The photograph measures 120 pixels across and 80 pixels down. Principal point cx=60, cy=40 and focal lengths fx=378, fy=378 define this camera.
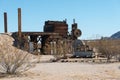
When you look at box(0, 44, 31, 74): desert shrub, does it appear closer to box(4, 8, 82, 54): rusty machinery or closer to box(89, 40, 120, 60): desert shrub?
box(89, 40, 120, 60): desert shrub

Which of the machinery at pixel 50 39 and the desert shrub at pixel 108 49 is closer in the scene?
the desert shrub at pixel 108 49

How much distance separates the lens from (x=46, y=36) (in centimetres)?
4572

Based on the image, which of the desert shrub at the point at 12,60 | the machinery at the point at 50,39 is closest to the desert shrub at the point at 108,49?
the machinery at the point at 50,39

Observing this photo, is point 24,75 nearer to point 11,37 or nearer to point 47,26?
point 11,37

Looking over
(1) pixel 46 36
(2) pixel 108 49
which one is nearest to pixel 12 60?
(2) pixel 108 49

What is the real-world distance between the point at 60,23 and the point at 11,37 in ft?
27.9

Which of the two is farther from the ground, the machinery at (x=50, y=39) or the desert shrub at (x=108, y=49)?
the machinery at (x=50, y=39)

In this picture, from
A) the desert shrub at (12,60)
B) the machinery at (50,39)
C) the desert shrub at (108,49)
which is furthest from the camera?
the machinery at (50,39)

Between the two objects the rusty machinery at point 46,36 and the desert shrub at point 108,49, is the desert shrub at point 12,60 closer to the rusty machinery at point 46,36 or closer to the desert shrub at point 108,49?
the desert shrub at point 108,49

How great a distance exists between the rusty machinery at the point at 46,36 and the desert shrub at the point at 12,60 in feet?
48.5

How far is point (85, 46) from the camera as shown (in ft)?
120

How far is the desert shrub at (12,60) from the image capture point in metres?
18.8

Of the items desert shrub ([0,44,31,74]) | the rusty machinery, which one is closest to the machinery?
the rusty machinery

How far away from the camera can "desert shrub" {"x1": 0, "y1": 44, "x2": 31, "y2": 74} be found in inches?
740
